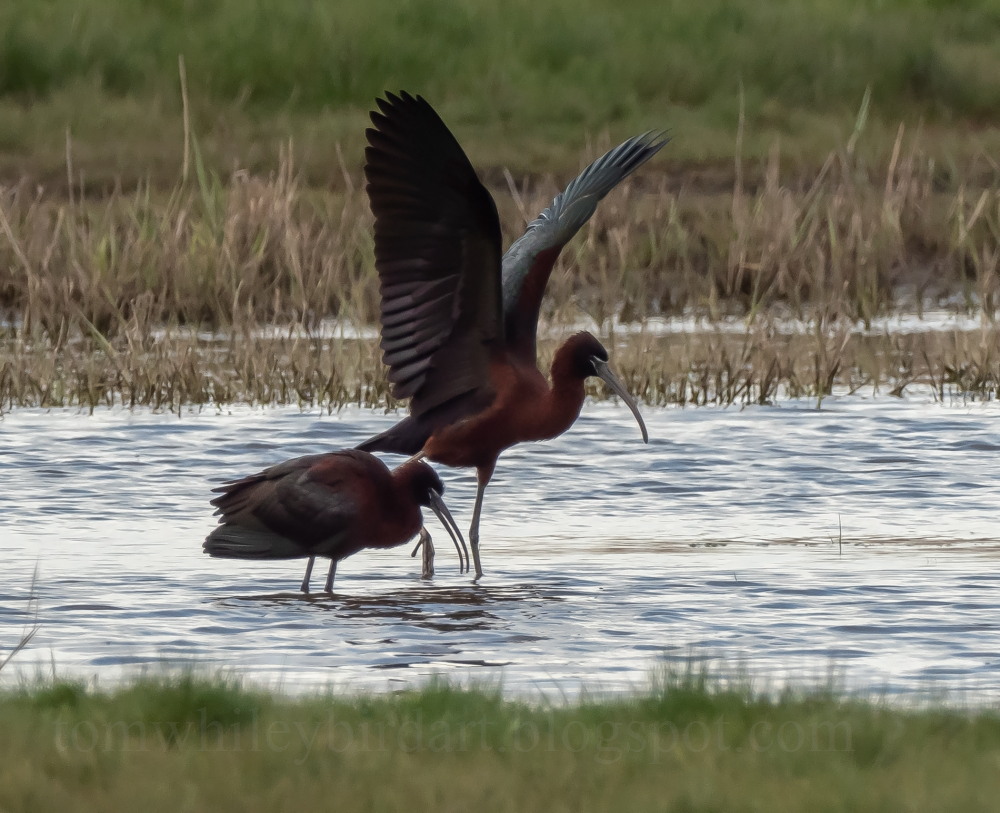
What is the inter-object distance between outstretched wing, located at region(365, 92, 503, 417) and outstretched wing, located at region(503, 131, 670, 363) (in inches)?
10.6

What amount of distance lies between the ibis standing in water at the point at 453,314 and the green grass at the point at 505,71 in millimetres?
15315

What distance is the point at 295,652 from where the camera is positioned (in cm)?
591

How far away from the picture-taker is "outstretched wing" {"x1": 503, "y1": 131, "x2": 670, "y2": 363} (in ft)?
26.2

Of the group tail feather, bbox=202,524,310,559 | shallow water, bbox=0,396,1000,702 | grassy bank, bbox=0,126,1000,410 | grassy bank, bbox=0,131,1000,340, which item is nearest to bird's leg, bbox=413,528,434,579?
shallow water, bbox=0,396,1000,702

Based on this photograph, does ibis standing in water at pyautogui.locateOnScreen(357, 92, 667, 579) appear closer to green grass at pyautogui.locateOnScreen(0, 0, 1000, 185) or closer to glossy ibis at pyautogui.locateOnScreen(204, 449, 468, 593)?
glossy ibis at pyautogui.locateOnScreen(204, 449, 468, 593)

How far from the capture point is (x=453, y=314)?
7.63 meters

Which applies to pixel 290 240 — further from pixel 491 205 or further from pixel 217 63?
pixel 217 63

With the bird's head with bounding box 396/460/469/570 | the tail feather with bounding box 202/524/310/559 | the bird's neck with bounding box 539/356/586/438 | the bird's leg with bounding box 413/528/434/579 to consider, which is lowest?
the bird's leg with bounding box 413/528/434/579

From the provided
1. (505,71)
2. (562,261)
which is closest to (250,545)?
(562,261)

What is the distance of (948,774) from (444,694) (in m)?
1.25

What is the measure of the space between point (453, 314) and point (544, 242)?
0.98m

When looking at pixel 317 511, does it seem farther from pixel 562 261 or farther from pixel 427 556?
pixel 562 261

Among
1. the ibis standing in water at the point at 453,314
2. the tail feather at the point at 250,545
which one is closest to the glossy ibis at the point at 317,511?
the tail feather at the point at 250,545

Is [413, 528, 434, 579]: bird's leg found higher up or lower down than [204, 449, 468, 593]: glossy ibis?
lower down
